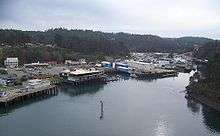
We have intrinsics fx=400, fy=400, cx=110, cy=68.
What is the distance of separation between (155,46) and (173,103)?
7316 cm

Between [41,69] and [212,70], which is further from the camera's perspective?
[41,69]

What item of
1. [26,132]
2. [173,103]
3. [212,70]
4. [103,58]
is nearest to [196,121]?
[173,103]

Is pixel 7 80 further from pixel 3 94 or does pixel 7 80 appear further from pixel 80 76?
pixel 80 76

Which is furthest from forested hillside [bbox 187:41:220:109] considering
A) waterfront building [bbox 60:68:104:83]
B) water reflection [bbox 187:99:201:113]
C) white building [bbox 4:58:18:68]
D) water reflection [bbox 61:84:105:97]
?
white building [bbox 4:58:18:68]

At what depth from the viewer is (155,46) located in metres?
103

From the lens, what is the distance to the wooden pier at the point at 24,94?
2814cm

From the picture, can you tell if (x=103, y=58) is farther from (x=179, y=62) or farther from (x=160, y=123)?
(x=160, y=123)

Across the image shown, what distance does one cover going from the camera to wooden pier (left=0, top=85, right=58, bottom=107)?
92.3 ft

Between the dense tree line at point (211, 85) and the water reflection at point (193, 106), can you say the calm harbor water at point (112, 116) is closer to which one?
the water reflection at point (193, 106)

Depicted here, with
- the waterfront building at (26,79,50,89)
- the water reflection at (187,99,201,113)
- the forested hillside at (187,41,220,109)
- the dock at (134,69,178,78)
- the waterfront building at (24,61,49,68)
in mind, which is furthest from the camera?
the dock at (134,69,178,78)

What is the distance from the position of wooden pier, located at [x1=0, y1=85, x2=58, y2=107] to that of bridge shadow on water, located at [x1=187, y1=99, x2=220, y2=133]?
11.6 metres

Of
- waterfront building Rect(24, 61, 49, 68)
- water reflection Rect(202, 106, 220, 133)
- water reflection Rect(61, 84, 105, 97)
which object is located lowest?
water reflection Rect(202, 106, 220, 133)

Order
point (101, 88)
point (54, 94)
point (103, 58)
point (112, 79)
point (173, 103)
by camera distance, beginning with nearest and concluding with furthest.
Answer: point (173, 103), point (54, 94), point (101, 88), point (112, 79), point (103, 58)

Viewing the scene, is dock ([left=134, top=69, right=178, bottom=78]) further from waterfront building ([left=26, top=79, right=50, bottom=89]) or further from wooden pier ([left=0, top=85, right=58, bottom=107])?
waterfront building ([left=26, top=79, right=50, bottom=89])
